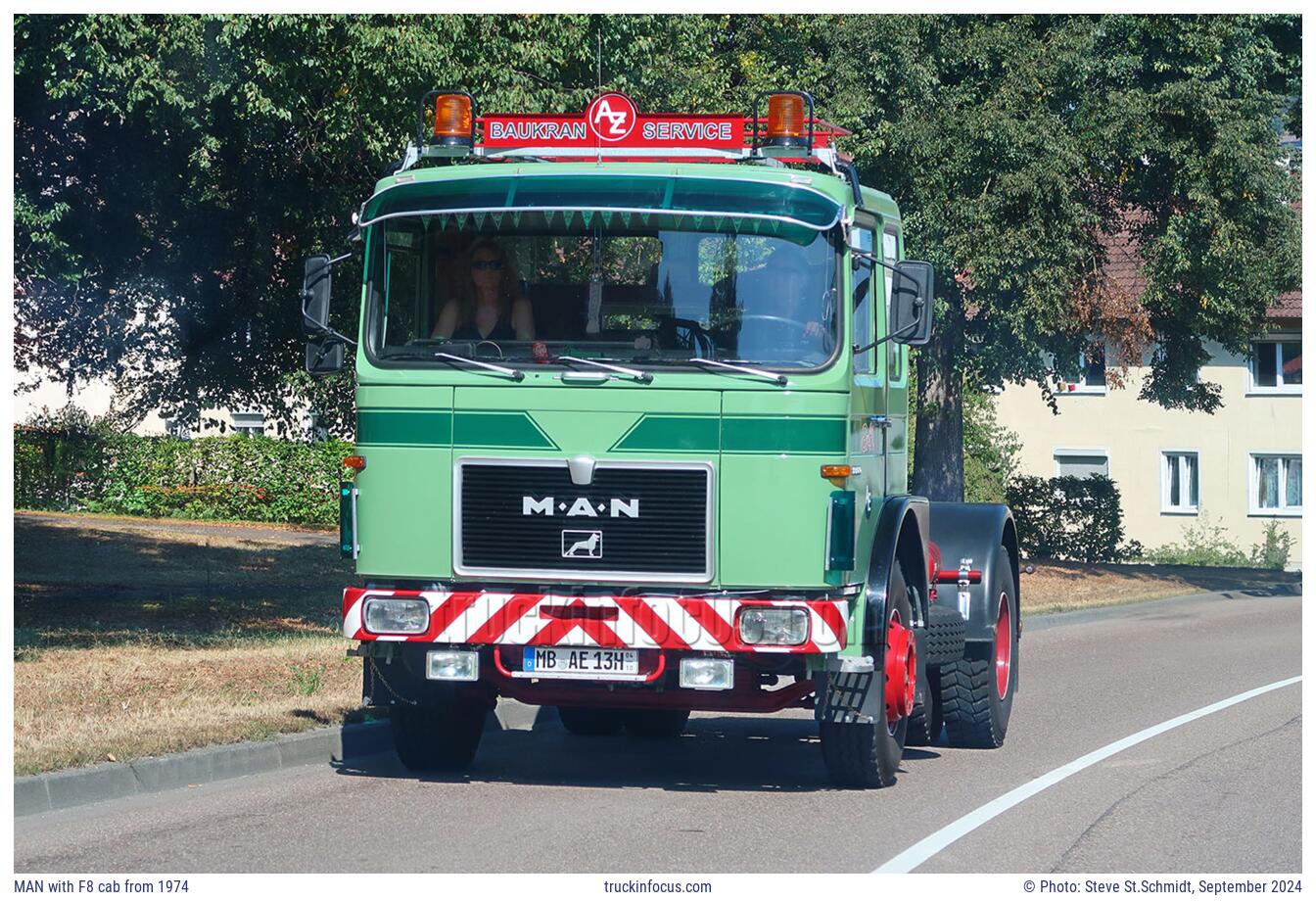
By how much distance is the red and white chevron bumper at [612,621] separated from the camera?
29.5 ft

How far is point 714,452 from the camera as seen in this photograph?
356 inches

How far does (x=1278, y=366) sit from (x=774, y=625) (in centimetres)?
4061

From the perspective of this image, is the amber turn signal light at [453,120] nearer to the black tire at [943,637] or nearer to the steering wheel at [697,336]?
the steering wheel at [697,336]

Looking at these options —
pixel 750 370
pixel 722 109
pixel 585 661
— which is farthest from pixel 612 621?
pixel 722 109

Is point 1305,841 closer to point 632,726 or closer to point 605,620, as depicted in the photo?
point 605,620

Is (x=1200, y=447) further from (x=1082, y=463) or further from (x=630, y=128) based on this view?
(x=630, y=128)

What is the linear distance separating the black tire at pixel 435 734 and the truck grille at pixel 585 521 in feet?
3.70

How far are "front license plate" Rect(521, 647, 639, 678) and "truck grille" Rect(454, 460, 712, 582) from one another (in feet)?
1.20

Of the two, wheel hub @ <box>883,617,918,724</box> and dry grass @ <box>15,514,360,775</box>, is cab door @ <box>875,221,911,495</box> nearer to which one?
wheel hub @ <box>883,617,918,724</box>

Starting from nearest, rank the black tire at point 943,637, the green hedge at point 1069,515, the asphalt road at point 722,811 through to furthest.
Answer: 1. the asphalt road at point 722,811
2. the black tire at point 943,637
3. the green hedge at point 1069,515

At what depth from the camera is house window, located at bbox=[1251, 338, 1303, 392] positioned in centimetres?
4649

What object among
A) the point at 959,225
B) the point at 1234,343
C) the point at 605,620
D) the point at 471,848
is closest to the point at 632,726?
the point at 605,620

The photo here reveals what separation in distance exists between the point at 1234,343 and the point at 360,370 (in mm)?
21763

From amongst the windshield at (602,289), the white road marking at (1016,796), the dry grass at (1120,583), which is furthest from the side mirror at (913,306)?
the dry grass at (1120,583)
